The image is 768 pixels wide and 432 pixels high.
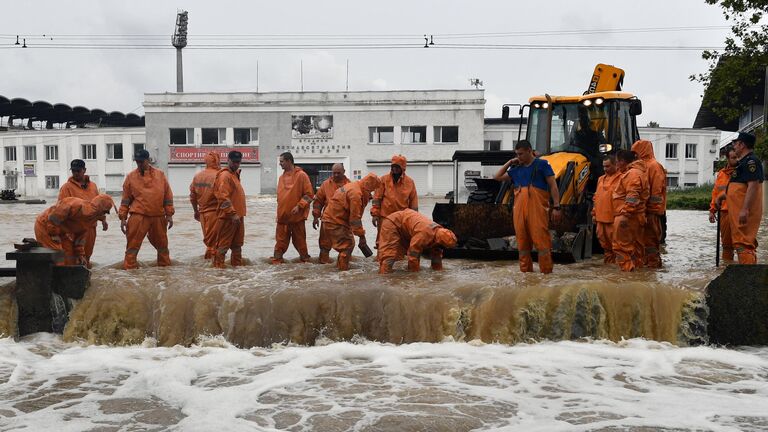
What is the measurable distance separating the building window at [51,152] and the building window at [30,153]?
119 centimetres

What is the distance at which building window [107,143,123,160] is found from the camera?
48500 mm

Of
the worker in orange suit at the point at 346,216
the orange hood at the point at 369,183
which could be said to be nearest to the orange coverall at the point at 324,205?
the worker in orange suit at the point at 346,216

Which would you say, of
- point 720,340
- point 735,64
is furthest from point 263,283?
point 735,64

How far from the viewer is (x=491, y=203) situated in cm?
1163

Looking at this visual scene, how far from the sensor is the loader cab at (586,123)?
11.0 m

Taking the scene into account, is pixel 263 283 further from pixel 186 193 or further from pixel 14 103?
pixel 14 103

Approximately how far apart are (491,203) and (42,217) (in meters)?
6.47

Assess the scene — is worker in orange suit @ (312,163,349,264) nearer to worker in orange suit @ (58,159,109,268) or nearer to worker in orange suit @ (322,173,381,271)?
worker in orange suit @ (322,173,381,271)

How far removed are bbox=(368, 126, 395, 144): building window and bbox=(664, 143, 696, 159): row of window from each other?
59.4ft

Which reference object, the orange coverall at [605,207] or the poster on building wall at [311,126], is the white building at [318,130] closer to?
the poster on building wall at [311,126]

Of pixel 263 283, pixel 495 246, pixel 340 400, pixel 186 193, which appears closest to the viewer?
pixel 340 400

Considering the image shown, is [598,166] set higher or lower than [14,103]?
lower

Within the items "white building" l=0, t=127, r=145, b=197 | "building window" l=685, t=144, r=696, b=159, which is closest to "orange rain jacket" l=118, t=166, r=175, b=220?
"white building" l=0, t=127, r=145, b=197

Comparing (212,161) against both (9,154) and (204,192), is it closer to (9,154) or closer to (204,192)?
(204,192)
